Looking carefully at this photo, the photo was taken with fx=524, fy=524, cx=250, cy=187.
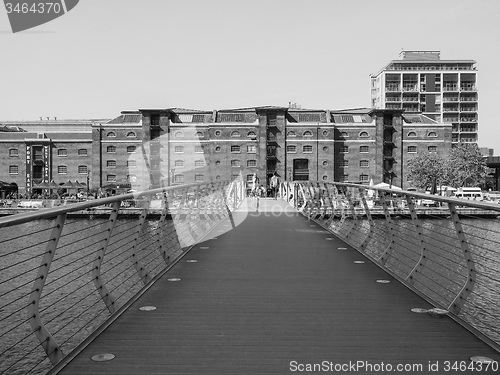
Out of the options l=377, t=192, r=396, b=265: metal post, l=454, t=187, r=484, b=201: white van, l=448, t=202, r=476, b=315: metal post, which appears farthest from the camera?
l=454, t=187, r=484, b=201: white van

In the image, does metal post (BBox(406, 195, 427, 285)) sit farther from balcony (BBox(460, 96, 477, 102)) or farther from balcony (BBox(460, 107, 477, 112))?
balcony (BBox(460, 96, 477, 102))

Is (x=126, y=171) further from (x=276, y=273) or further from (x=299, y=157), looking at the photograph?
(x=276, y=273)

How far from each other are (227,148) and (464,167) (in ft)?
88.8

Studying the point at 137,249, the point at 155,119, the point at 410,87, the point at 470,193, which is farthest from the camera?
the point at 410,87

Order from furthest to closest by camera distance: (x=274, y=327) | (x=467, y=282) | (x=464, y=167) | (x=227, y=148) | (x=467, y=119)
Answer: (x=467, y=119) → (x=227, y=148) → (x=464, y=167) → (x=467, y=282) → (x=274, y=327)

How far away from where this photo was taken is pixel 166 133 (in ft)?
203

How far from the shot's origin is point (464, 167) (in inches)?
2338

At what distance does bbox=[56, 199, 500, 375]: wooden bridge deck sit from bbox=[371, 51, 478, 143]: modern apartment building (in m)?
84.6

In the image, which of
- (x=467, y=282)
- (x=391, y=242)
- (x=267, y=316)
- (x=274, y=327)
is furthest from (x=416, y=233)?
(x=274, y=327)

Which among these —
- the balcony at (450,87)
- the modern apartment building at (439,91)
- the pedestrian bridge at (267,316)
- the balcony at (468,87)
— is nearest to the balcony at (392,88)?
the modern apartment building at (439,91)

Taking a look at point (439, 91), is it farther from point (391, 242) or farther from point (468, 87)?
point (391, 242)

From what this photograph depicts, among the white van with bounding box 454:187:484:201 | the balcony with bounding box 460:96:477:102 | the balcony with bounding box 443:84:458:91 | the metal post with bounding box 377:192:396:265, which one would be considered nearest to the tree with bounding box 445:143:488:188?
the white van with bounding box 454:187:484:201

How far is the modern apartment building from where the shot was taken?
86188 millimetres

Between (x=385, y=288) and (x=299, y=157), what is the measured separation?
56221 mm
